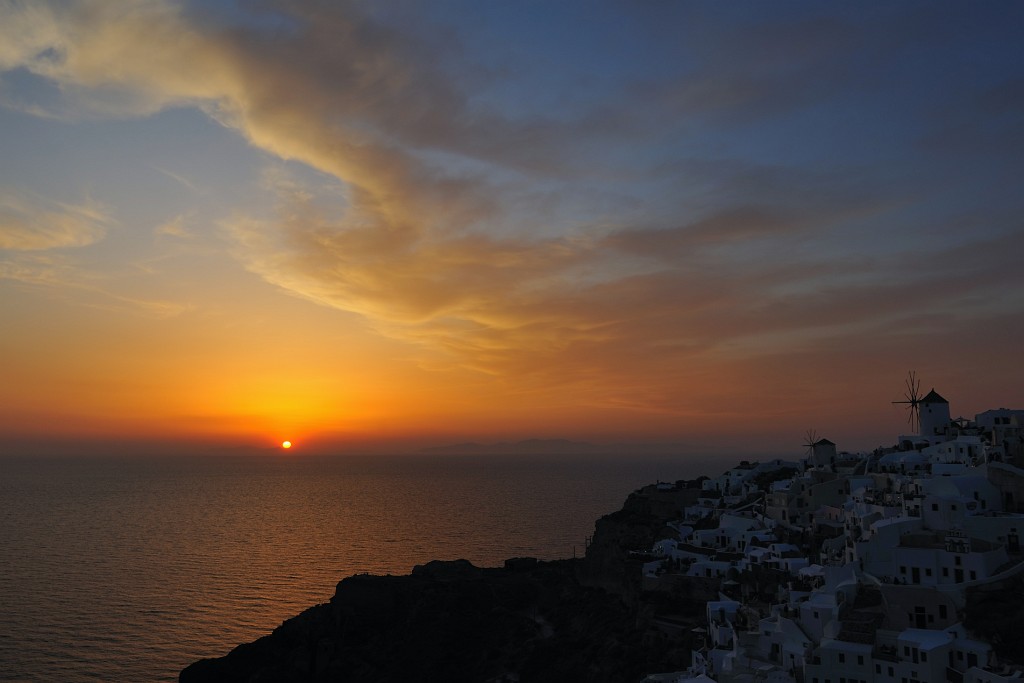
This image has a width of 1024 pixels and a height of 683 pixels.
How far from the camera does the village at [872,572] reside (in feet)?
118

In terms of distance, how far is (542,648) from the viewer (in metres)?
57.8

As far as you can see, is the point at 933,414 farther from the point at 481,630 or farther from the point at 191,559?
the point at 191,559

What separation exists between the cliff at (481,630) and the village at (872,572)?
426 cm

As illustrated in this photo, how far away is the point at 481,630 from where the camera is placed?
65.3 metres

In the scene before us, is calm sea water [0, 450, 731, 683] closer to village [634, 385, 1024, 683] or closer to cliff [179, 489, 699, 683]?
cliff [179, 489, 699, 683]

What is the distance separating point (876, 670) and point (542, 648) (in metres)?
28.0

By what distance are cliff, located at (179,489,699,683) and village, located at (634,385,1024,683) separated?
4.26 meters

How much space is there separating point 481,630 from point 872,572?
115ft

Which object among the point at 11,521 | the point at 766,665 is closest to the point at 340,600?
the point at 766,665

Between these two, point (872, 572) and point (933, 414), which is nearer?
point (872, 572)

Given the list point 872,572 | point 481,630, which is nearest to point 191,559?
point 481,630

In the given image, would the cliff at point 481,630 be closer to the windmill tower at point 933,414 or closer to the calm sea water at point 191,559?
the calm sea water at point 191,559

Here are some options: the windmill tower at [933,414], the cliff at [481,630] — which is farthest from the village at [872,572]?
the windmill tower at [933,414]

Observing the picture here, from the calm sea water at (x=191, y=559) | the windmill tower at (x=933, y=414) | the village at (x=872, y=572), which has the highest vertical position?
the windmill tower at (x=933, y=414)
